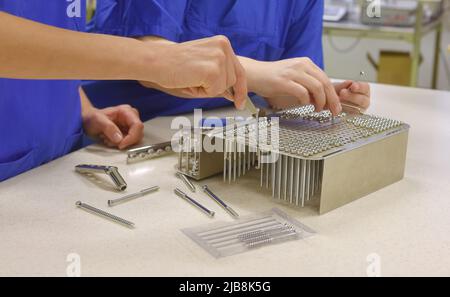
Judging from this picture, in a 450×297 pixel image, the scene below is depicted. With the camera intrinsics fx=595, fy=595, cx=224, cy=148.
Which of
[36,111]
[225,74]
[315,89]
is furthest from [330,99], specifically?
[36,111]

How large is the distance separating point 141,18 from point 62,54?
17.9 inches

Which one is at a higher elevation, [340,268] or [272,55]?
[272,55]

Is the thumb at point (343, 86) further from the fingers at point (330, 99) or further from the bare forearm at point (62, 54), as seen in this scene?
the bare forearm at point (62, 54)

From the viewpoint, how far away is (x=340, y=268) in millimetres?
643

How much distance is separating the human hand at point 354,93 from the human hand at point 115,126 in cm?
36

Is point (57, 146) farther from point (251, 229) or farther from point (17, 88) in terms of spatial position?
point (251, 229)

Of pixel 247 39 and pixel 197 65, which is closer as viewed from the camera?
pixel 197 65

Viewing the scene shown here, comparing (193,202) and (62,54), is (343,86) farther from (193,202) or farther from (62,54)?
(62,54)

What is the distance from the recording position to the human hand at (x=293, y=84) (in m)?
0.96

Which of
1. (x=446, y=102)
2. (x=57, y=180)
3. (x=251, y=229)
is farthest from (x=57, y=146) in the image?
(x=446, y=102)

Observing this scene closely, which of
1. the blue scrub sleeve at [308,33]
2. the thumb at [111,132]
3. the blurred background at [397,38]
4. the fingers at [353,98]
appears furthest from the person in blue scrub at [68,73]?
the blurred background at [397,38]

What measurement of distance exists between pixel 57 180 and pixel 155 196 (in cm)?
16

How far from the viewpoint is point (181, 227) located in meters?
0.74
